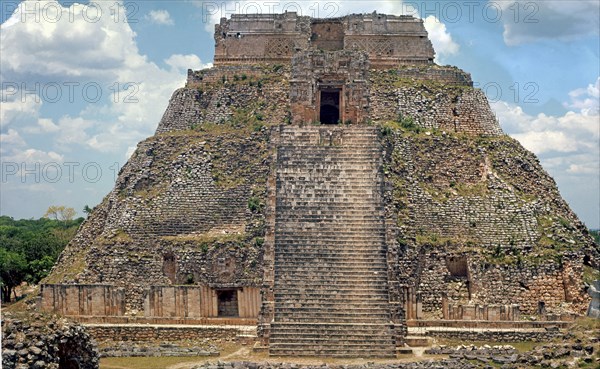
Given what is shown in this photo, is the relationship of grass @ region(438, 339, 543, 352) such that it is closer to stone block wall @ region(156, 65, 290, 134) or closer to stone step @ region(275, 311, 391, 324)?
stone step @ region(275, 311, 391, 324)

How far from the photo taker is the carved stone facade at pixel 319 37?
41875 mm

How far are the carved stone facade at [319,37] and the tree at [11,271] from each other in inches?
521

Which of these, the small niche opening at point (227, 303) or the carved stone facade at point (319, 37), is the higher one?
the carved stone facade at point (319, 37)

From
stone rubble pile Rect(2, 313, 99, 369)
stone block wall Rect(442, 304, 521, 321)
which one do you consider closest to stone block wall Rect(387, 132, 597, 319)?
stone block wall Rect(442, 304, 521, 321)

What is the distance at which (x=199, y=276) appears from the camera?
2998cm

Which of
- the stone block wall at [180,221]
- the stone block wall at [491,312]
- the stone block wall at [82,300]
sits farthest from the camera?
the stone block wall at [180,221]

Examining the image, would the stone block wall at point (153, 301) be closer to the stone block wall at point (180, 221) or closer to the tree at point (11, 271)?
the stone block wall at point (180, 221)

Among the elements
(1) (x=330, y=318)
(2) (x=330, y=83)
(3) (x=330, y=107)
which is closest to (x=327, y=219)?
(1) (x=330, y=318)

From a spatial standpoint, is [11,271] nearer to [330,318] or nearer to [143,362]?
[143,362]

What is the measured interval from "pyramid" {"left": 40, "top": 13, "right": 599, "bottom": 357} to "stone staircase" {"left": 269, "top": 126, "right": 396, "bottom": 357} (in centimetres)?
6

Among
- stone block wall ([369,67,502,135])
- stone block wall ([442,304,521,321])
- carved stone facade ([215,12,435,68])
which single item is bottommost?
stone block wall ([442,304,521,321])

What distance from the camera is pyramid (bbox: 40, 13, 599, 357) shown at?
91.0 ft

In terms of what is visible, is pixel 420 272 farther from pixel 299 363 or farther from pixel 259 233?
pixel 299 363

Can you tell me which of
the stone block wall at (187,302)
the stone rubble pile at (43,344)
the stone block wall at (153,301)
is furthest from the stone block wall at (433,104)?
the stone rubble pile at (43,344)
